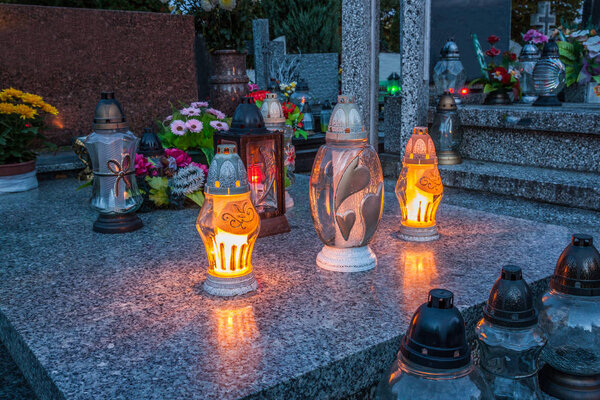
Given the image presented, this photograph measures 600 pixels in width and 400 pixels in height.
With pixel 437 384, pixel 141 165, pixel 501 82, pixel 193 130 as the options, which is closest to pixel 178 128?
pixel 193 130

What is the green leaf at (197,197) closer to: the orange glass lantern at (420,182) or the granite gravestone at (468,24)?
the orange glass lantern at (420,182)

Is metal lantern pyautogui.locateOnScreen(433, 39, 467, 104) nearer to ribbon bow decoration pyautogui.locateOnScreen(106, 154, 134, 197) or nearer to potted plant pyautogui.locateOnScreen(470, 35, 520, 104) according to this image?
potted plant pyautogui.locateOnScreen(470, 35, 520, 104)

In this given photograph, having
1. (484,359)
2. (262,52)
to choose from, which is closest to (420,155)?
(484,359)

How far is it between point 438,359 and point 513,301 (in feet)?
1.41

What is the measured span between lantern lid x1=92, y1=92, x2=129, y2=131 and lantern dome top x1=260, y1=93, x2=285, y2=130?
0.86 m

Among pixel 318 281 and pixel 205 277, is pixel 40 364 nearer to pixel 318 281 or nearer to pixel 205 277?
pixel 205 277

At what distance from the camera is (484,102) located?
5656mm

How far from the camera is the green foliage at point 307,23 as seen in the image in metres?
19.5

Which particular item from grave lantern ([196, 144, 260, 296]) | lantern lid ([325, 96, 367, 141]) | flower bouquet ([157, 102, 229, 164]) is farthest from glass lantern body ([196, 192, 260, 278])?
flower bouquet ([157, 102, 229, 164])

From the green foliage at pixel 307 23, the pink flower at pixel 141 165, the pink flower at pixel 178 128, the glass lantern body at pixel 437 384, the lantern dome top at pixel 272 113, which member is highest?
the green foliage at pixel 307 23

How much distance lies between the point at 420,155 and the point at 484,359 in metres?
1.19

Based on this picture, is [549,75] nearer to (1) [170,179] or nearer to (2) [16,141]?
(1) [170,179]

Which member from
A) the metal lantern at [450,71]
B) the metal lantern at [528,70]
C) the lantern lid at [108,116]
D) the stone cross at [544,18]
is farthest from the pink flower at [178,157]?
the stone cross at [544,18]

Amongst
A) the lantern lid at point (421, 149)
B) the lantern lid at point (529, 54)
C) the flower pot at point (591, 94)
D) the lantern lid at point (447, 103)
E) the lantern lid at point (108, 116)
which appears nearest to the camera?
the lantern lid at point (421, 149)
